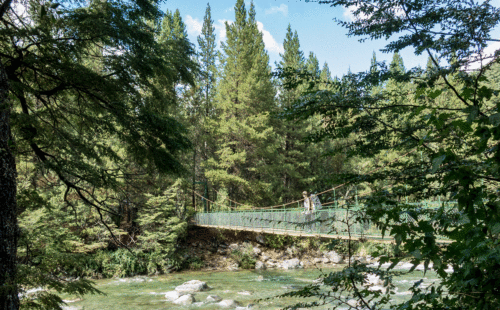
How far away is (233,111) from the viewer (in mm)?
15820

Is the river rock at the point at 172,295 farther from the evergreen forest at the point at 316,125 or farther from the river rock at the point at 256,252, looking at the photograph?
the river rock at the point at 256,252

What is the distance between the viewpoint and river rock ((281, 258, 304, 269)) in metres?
12.2

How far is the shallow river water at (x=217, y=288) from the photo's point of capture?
6.65 meters

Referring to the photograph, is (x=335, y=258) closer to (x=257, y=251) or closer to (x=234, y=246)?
(x=257, y=251)

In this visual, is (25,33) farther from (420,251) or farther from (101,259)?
(101,259)

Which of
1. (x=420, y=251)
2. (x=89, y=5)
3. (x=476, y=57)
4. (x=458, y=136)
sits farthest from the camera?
(x=89, y=5)

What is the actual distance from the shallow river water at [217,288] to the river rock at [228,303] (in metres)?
0.15

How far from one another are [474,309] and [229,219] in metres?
9.81

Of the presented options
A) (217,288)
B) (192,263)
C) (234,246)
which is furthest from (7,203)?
(234,246)

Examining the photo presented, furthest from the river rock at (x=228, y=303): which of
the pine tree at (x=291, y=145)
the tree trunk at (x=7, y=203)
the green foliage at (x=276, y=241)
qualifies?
the pine tree at (x=291, y=145)

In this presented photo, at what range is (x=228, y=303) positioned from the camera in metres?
6.69

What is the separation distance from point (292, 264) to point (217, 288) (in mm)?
4656

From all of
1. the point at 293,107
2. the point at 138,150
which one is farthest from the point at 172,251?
the point at 293,107

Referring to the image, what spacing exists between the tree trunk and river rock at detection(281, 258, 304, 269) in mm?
10825
